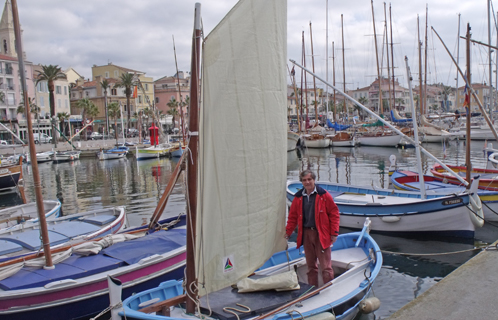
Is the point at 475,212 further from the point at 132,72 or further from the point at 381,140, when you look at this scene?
the point at 132,72

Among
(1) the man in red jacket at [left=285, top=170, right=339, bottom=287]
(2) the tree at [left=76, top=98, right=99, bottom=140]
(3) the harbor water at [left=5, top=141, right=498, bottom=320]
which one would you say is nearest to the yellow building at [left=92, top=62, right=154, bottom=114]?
(2) the tree at [left=76, top=98, right=99, bottom=140]

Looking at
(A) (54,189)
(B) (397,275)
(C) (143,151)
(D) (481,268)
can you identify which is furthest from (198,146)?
(C) (143,151)

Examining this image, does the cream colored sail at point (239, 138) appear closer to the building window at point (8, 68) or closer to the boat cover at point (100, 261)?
the boat cover at point (100, 261)

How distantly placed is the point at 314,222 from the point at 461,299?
2526mm

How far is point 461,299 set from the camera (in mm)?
6781

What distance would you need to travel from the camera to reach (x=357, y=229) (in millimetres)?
15336

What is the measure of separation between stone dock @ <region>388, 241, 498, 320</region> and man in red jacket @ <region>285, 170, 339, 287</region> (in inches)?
58.9

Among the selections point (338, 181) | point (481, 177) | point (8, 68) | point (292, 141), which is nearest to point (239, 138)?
point (481, 177)

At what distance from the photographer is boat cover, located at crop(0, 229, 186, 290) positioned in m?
8.55

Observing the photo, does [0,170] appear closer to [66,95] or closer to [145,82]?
[66,95]

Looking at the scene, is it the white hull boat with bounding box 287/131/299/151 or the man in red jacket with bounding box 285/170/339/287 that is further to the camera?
the white hull boat with bounding box 287/131/299/151

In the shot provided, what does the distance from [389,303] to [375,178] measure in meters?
21.2

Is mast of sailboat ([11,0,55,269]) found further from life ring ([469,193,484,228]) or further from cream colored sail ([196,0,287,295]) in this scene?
life ring ([469,193,484,228])

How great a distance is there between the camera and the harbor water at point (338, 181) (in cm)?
1116
